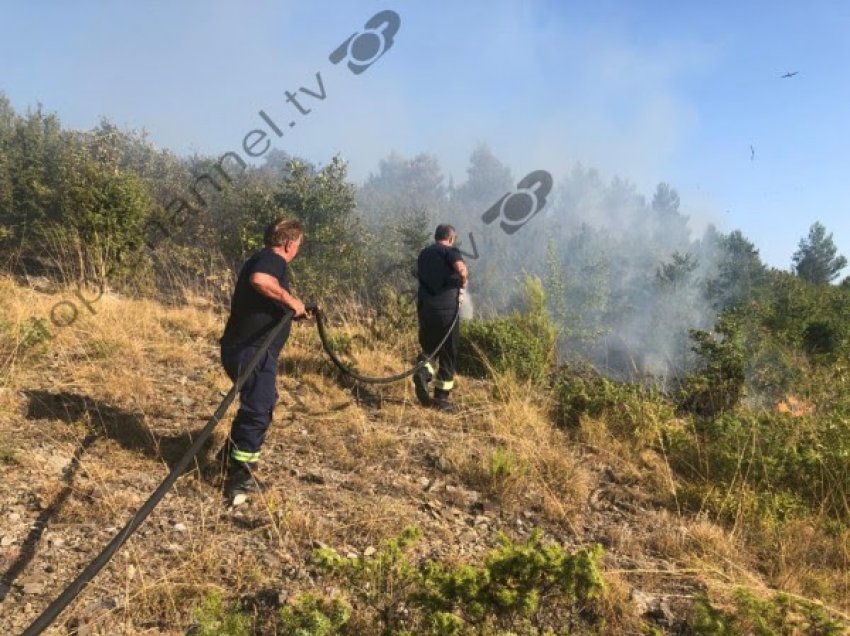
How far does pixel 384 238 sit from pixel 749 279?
12210 millimetres

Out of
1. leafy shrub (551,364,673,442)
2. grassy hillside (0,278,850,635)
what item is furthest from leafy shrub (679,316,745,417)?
leafy shrub (551,364,673,442)

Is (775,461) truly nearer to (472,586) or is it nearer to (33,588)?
(472,586)

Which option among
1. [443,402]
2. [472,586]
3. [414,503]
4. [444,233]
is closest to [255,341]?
[414,503]

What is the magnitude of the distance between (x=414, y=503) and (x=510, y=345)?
3.33 meters

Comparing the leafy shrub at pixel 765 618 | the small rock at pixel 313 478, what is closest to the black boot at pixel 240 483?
the small rock at pixel 313 478

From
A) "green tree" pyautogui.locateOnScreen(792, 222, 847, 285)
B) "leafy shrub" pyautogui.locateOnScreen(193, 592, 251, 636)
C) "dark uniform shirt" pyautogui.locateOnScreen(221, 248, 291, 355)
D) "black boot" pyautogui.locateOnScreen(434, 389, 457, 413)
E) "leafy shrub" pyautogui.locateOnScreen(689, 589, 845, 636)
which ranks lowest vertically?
"leafy shrub" pyautogui.locateOnScreen(193, 592, 251, 636)

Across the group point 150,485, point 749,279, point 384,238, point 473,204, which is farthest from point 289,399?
point 473,204

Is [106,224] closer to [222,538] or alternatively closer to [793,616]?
[222,538]

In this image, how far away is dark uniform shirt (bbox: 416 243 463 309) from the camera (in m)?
5.05

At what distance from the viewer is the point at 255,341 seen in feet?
10.7

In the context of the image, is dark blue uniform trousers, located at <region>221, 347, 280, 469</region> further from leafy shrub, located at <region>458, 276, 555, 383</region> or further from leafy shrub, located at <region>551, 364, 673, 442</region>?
leafy shrub, located at <region>458, 276, 555, 383</region>

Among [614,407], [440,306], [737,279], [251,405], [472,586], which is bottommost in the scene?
[472,586]

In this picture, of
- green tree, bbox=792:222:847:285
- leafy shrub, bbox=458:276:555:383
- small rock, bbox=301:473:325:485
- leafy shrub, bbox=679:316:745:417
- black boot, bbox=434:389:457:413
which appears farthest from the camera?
green tree, bbox=792:222:847:285

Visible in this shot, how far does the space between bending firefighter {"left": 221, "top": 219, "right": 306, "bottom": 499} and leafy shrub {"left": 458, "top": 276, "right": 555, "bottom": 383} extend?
2985mm
